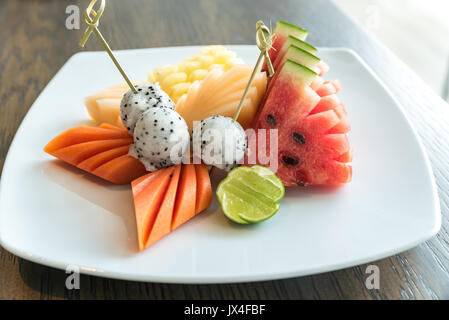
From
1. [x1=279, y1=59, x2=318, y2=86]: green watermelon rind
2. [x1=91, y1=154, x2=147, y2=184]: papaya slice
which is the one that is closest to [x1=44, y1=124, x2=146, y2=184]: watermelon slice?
[x1=91, y1=154, x2=147, y2=184]: papaya slice

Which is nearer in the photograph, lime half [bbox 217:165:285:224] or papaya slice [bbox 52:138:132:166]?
lime half [bbox 217:165:285:224]

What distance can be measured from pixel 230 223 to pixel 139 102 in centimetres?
50

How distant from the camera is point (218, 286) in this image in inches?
46.6

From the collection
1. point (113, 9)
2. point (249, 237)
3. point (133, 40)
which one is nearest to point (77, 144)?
point (249, 237)

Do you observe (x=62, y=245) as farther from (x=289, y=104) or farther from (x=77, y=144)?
(x=289, y=104)

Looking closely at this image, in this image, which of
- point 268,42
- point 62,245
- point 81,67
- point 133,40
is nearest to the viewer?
point 62,245

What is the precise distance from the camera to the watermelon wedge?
125cm

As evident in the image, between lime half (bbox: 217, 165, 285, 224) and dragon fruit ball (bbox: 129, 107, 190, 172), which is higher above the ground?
dragon fruit ball (bbox: 129, 107, 190, 172)

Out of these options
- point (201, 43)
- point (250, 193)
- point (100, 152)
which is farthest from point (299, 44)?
point (201, 43)

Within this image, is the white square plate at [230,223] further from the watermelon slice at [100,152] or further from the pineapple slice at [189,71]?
the pineapple slice at [189,71]

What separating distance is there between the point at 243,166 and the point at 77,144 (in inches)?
22.9

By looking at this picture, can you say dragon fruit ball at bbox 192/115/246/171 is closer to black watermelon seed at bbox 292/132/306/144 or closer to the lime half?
the lime half

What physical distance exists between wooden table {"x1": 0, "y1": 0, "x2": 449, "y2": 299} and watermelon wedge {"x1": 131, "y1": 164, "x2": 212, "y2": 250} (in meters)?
0.15

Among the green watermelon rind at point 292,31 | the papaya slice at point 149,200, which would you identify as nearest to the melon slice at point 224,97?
the green watermelon rind at point 292,31
